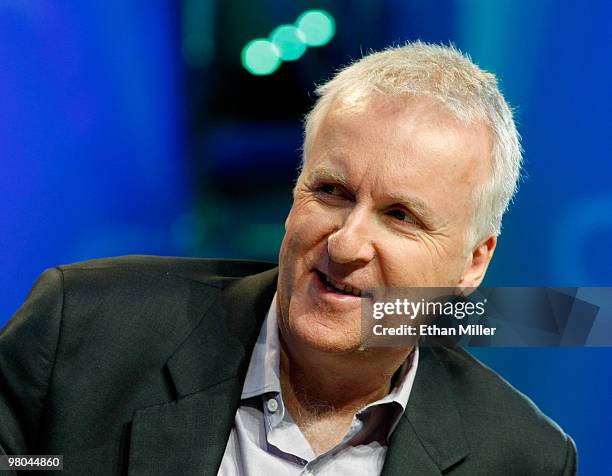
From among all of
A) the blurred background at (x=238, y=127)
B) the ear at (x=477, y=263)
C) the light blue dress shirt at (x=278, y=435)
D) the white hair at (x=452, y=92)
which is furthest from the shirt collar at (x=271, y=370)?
the blurred background at (x=238, y=127)

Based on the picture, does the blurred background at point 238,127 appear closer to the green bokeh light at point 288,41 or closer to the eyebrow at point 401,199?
the green bokeh light at point 288,41

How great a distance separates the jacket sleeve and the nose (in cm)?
56

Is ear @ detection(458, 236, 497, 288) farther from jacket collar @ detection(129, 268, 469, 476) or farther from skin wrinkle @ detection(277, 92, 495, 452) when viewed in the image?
jacket collar @ detection(129, 268, 469, 476)

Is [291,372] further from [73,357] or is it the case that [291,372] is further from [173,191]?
[173,191]

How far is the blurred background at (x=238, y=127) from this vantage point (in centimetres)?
212

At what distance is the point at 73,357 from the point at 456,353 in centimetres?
84

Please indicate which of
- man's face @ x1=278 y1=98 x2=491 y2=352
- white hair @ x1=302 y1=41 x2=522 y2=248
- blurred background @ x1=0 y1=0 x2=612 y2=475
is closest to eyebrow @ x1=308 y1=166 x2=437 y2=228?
man's face @ x1=278 y1=98 x2=491 y2=352

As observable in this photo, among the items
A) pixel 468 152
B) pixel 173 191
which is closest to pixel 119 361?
pixel 173 191

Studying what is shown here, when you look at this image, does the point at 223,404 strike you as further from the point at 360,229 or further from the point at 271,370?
the point at 360,229

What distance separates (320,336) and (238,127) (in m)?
0.80

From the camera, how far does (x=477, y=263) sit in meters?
1.87

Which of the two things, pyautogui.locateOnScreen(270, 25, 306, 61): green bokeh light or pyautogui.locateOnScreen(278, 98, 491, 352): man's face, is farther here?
pyautogui.locateOnScreen(270, 25, 306, 61): green bokeh light

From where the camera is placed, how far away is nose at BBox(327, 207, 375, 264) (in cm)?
155

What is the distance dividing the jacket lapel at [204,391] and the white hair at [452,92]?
372 millimetres
